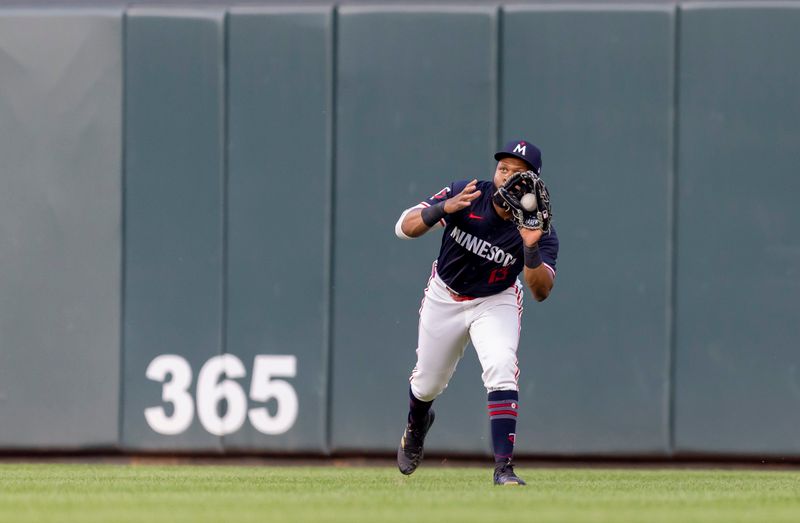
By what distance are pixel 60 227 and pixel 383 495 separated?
353 cm

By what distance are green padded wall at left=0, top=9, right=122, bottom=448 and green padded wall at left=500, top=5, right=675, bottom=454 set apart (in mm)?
2427

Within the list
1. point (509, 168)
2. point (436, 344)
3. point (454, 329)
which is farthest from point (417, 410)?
→ point (509, 168)

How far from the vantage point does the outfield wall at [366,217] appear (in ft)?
26.4

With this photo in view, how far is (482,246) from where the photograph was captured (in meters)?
6.41

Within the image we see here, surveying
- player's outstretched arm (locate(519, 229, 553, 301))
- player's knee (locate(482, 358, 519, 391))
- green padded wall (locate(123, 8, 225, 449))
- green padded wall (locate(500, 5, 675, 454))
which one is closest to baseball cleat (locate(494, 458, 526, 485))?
player's knee (locate(482, 358, 519, 391))

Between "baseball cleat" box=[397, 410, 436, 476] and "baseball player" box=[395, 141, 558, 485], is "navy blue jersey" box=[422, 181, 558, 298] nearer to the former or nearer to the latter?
"baseball player" box=[395, 141, 558, 485]

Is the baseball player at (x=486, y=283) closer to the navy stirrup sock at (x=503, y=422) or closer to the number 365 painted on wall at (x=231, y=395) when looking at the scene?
the navy stirrup sock at (x=503, y=422)

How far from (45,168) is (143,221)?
0.68 m

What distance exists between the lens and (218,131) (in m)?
8.31

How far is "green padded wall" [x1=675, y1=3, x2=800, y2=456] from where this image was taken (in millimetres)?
8031

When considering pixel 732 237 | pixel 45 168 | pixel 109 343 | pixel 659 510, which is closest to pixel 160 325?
pixel 109 343

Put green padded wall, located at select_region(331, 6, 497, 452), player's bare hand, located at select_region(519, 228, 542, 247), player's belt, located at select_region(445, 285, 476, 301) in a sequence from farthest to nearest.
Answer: green padded wall, located at select_region(331, 6, 497, 452) < player's belt, located at select_region(445, 285, 476, 301) < player's bare hand, located at select_region(519, 228, 542, 247)

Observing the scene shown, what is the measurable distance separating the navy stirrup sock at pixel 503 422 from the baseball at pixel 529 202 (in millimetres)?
814

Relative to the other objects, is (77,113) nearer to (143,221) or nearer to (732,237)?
(143,221)
